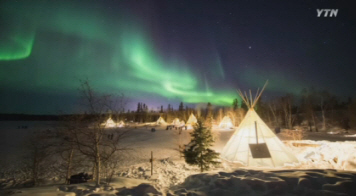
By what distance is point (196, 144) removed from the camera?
Answer: 26.9 ft

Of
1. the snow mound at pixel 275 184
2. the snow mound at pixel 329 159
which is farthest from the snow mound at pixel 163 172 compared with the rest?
the snow mound at pixel 329 159

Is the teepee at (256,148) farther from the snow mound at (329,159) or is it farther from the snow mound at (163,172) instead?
the snow mound at (163,172)

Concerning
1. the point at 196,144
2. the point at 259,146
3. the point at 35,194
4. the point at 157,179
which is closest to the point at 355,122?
the point at 259,146

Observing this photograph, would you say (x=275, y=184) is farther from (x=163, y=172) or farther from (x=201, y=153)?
(x=163, y=172)

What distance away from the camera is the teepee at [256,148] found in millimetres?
7664

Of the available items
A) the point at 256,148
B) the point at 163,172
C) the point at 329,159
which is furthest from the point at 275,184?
the point at 329,159

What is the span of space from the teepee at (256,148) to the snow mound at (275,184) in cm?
309

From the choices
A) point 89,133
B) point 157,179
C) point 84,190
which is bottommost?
point 157,179

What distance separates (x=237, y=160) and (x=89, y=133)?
6.63 meters

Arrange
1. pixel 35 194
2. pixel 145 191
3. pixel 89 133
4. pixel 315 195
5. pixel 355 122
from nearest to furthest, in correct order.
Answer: pixel 315 195 < pixel 35 194 < pixel 145 191 < pixel 89 133 < pixel 355 122

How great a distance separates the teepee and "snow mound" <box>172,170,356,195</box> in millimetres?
3086

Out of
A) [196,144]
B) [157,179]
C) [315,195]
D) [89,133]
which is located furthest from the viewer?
[196,144]

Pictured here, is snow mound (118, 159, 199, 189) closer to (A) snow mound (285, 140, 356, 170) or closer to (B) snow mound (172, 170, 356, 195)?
(B) snow mound (172, 170, 356, 195)

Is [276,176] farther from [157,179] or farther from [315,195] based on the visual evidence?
[157,179]
